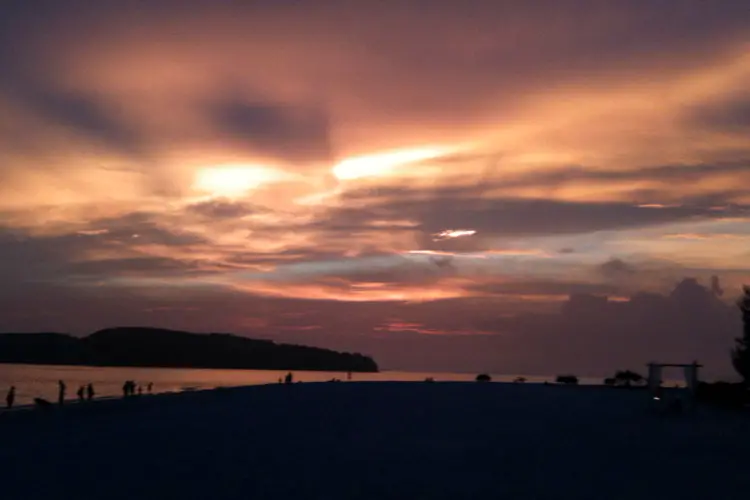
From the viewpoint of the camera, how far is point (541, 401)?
3406 cm

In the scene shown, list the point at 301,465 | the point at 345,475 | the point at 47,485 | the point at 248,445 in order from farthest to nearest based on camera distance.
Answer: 1. the point at 248,445
2. the point at 301,465
3. the point at 345,475
4. the point at 47,485

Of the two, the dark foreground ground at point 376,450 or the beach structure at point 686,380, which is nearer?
the dark foreground ground at point 376,450

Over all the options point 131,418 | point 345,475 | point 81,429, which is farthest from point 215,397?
point 345,475

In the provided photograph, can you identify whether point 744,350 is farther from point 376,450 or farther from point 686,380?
point 376,450

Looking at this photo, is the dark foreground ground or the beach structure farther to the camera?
the beach structure

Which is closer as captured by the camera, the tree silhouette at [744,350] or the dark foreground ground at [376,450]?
the dark foreground ground at [376,450]

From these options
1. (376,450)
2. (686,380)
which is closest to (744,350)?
(686,380)

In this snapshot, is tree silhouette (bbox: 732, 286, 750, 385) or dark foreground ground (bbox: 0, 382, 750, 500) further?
tree silhouette (bbox: 732, 286, 750, 385)

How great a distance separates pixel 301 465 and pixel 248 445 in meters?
3.56

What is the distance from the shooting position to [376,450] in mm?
19469

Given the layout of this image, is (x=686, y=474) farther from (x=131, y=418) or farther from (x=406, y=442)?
(x=131, y=418)

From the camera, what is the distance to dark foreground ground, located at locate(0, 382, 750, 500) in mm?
14672

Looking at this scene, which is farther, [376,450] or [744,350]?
[744,350]

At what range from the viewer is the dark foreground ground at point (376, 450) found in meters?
14.7
